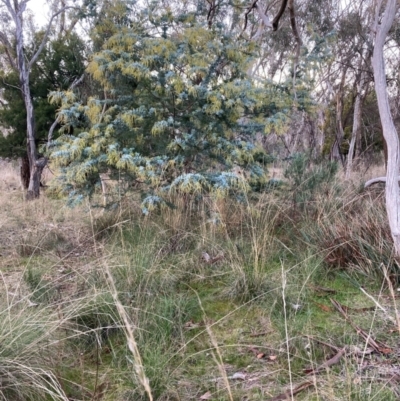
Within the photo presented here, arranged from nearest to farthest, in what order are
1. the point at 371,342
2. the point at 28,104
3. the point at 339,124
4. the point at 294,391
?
the point at 294,391, the point at 371,342, the point at 28,104, the point at 339,124

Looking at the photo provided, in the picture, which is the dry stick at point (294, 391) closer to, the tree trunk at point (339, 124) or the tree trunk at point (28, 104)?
the tree trunk at point (28, 104)

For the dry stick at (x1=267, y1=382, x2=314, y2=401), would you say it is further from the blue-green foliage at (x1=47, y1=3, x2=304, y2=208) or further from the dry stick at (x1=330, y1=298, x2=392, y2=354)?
the blue-green foliage at (x1=47, y1=3, x2=304, y2=208)

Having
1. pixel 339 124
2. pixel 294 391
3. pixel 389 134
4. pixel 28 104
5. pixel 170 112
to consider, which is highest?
pixel 28 104

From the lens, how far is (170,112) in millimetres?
4816

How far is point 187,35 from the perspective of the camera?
15.3ft

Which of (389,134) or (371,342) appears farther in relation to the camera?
(389,134)

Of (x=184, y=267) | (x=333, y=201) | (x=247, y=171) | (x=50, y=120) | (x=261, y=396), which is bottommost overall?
(x=261, y=396)

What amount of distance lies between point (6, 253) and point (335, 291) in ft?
11.7

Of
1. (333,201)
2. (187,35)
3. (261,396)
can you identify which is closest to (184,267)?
(261,396)

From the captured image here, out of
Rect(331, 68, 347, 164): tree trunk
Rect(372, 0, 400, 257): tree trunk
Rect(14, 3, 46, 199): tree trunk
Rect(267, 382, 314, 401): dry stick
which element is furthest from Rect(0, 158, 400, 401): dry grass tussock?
Rect(331, 68, 347, 164): tree trunk

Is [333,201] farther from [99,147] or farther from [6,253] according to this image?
[6,253]

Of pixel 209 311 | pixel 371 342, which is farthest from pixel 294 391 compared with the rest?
pixel 209 311

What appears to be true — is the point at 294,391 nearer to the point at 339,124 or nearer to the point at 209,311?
the point at 209,311

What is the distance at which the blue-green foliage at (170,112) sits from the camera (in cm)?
443
